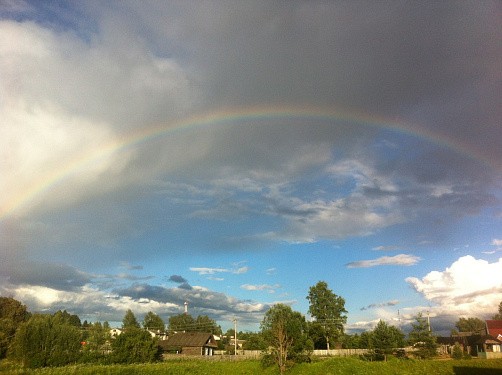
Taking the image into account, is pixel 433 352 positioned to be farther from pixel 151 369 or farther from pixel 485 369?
pixel 151 369

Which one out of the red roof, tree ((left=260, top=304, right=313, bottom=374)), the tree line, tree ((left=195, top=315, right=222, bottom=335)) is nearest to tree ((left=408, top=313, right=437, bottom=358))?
the tree line

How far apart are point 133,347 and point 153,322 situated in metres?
94.3

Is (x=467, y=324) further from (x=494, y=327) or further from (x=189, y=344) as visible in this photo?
(x=189, y=344)

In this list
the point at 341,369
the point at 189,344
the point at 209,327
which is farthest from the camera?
the point at 209,327

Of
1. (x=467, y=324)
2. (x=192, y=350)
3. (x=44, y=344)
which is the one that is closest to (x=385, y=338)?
(x=192, y=350)

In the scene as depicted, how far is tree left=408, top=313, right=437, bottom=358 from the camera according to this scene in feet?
174

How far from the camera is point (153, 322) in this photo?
144000 mm

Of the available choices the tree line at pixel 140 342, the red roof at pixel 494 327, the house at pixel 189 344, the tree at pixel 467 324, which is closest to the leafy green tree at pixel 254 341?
the tree line at pixel 140 342

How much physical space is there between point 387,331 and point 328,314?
115 ft

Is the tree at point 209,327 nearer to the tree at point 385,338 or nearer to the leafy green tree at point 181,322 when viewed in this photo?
the leafy green tree at point 181,322

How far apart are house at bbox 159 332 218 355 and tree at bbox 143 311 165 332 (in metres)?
62.8

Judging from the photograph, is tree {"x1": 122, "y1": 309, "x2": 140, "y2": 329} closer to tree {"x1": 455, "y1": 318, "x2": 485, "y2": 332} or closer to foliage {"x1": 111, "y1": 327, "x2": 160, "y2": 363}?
foliage {"x1": 111, "y1": 327, "x2": 160, "y2": 363}

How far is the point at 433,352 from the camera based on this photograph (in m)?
53.2

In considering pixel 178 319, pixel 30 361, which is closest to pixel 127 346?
pixel 30 361
